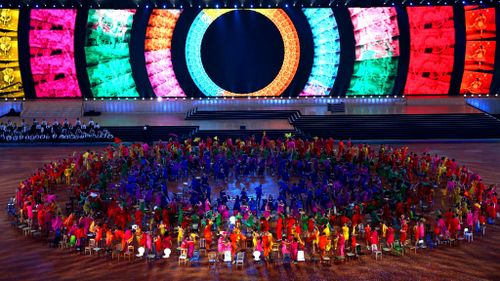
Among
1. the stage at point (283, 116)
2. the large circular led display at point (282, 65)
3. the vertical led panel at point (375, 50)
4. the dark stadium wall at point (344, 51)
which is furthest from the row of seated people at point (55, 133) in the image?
the vertical led panel at point (375, 50)

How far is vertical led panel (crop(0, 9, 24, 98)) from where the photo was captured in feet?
122

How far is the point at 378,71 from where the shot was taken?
38.2 m

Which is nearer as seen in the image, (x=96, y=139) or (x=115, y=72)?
(x=96, y=139)

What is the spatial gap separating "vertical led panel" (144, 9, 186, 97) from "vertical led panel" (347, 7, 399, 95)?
909 centimetres

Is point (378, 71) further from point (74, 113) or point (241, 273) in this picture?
point (241, 273)

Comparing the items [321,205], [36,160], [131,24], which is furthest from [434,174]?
[131,24]

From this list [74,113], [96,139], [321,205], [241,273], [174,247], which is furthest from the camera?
[74,113]

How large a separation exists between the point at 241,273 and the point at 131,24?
922 inches

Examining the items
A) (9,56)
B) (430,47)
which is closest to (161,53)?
(9,56)

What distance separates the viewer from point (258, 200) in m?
20.5

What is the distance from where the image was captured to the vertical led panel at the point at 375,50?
1474 inches

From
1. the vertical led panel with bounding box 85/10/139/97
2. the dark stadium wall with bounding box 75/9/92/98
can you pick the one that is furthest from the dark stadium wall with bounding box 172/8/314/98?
the dark stadium wall with bounding box 75/9/92/98

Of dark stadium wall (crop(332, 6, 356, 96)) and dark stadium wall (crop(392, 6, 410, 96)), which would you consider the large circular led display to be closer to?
dark stadium wall (crop(332, 6, 356, 96))

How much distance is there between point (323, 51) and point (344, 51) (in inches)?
42.4
